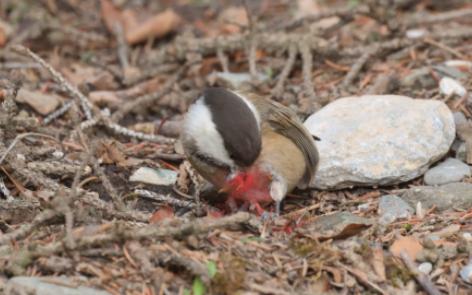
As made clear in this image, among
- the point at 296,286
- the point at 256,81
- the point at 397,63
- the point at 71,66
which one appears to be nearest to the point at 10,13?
the point at 71,66

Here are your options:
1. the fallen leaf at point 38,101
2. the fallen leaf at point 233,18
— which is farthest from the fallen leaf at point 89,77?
the fallen leaf at point 233,18

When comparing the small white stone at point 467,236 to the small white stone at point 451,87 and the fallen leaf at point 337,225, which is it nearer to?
the fallen leaf at point 337,225

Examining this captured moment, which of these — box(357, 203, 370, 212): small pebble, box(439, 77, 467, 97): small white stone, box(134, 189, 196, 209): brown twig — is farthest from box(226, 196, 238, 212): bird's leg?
box(439, 77, 467, 97): small white stone

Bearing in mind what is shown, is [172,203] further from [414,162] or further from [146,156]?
[414,162]

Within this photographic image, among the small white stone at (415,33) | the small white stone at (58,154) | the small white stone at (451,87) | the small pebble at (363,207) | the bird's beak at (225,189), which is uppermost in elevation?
the small white stone at (58,154)

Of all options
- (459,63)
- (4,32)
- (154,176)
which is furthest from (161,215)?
(4,32)

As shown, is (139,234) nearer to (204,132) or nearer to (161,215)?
(161,215)

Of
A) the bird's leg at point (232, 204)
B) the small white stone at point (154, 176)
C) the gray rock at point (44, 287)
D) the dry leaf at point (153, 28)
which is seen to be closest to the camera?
the gray rock at point (44, 287)
